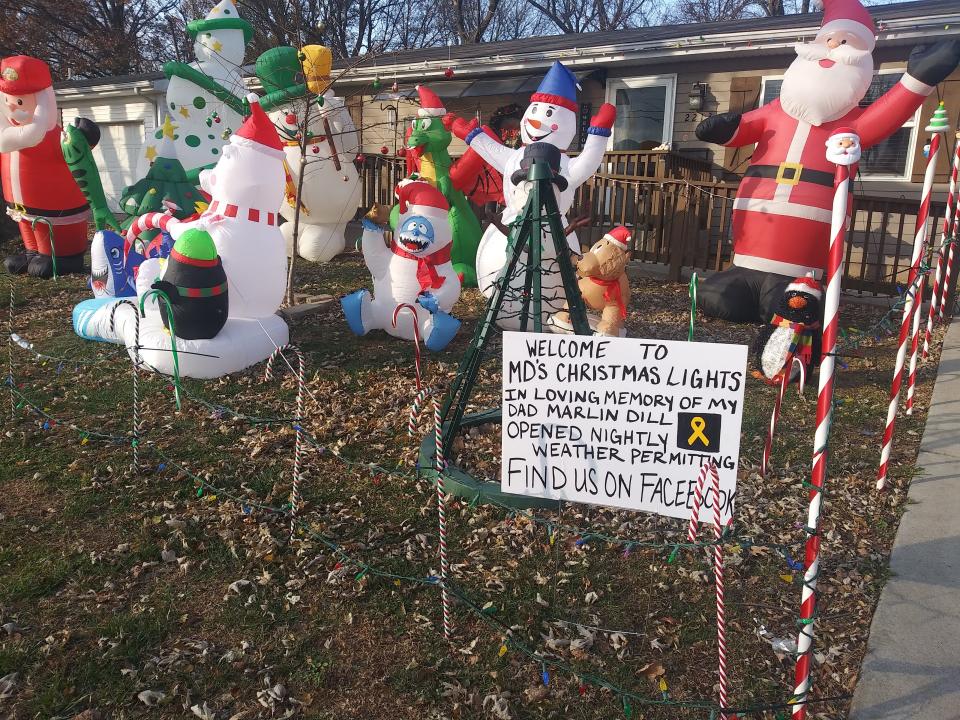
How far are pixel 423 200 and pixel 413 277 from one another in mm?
727

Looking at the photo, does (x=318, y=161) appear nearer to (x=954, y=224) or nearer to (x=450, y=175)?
(x=450, y=175)

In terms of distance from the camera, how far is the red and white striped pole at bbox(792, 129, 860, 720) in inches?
95.6

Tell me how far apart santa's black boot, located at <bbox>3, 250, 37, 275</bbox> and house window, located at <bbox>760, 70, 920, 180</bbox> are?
10.9 m

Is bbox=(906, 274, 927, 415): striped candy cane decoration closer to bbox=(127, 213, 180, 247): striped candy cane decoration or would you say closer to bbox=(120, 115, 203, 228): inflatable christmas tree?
bbox=(127, 213, 180, 247): striped candy cane decoration

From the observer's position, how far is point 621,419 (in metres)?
2.84

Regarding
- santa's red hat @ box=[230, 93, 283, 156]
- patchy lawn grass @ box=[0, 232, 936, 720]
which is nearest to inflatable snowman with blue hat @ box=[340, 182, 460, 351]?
santa's red hat @ box=[230, 93, 283, 156]

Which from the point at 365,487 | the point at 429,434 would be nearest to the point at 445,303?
the point at 429,434

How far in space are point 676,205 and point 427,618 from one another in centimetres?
802

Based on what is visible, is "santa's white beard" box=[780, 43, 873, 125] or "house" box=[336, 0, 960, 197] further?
"house" box=[336, 0, 960, 197]

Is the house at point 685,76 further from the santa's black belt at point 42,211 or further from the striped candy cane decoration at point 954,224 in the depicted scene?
the santa's black belt at point 42,211

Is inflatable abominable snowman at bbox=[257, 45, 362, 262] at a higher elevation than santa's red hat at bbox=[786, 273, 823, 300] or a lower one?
higher

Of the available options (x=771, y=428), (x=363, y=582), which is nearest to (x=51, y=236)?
(x=363, y=582)

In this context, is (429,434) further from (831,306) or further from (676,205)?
(676,205)

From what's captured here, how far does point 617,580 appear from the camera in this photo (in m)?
3.44
